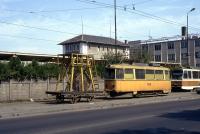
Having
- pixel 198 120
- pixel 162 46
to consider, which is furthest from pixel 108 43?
pixel 198 120

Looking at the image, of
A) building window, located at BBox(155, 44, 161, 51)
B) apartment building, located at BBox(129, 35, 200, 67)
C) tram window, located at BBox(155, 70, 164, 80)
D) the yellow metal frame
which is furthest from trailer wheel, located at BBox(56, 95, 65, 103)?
building window, located at BBox(155, 44, 161, 51)

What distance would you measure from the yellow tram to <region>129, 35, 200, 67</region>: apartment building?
224 ft

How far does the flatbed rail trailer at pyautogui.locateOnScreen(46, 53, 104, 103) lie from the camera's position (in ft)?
98.9

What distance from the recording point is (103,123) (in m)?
16.9

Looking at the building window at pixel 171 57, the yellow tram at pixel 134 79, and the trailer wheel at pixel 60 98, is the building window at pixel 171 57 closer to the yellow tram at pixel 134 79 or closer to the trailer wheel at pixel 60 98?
the yellow tram at pixel 134 79

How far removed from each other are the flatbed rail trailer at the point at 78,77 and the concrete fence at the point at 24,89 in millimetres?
2122

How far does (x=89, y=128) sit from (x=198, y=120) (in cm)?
521

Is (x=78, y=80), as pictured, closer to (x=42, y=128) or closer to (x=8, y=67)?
(x=8, y=67)

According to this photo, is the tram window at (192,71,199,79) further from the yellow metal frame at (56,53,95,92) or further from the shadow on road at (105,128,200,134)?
the shadow on road at (105,128,200,134)

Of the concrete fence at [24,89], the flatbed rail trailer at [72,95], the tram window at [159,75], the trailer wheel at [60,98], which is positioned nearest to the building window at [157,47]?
the tram window at [159,75]

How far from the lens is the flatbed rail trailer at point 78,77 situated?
98.9ft

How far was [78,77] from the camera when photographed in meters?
32.2

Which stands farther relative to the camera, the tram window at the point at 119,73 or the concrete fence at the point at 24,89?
the tram window at the point at 119,73

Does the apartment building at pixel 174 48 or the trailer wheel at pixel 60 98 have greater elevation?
the apartment building at pixel 174 48
